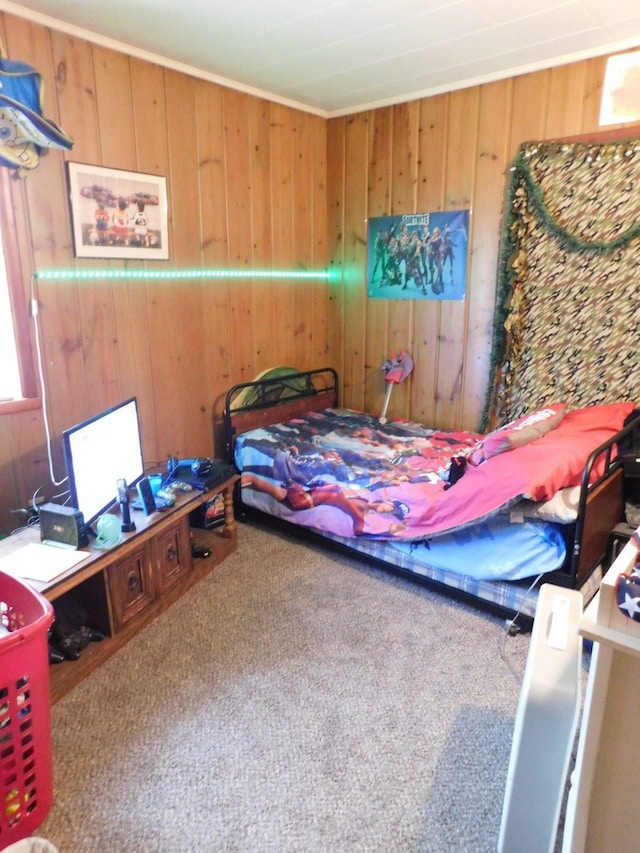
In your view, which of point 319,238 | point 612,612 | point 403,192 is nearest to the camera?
point 612,612

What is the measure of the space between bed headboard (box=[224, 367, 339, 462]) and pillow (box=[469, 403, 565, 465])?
4.83ft

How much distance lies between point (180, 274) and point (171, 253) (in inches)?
4.9

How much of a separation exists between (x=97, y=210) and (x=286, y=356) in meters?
1.62

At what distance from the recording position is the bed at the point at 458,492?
2.20 metres

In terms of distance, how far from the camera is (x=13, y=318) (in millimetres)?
2482

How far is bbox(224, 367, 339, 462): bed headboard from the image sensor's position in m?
3.43

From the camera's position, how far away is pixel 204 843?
1.48 metres

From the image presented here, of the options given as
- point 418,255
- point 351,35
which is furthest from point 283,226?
point 351,35

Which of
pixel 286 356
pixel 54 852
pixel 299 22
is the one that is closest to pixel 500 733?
pixel 54 852

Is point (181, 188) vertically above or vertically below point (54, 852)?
above

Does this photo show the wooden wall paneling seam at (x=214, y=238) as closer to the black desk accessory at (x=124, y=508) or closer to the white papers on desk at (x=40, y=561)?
the black desk accessory at (x=124, y=508)

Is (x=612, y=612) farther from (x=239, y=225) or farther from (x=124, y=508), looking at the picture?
(x=239, y=225)

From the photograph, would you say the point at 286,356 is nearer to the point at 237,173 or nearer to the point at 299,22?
the point at 237,173

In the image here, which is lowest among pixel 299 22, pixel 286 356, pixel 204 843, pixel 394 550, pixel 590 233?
pixel 204 843
